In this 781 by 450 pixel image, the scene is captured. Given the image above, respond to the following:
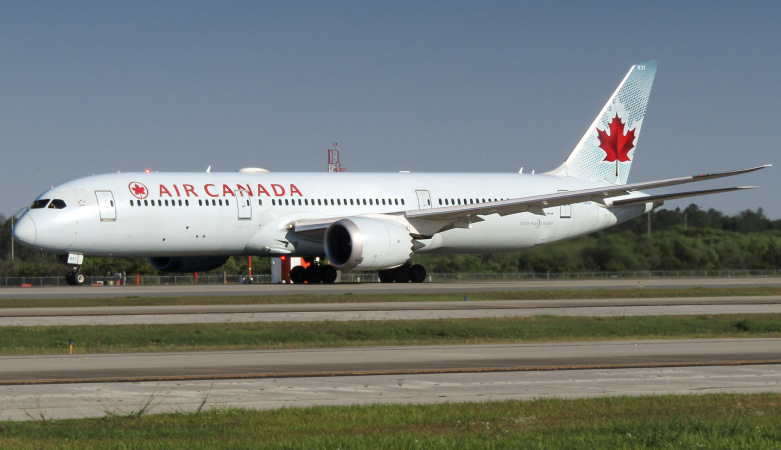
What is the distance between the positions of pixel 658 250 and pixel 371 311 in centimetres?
2318

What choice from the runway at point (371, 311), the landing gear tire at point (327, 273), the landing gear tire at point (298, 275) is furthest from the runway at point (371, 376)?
the landing gear tire at point (298, 275)

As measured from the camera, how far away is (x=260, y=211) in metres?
38.0

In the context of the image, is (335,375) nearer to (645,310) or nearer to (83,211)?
(645,310)

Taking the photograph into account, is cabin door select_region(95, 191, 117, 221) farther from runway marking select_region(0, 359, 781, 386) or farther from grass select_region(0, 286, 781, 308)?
runway marking select_region(0, 359, 781, 386)

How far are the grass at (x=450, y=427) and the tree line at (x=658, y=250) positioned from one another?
32561 mm

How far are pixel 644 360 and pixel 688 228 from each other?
34.2m

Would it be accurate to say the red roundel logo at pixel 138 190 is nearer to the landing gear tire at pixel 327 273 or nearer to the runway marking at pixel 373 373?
the landing gear tire at pixel 327 273

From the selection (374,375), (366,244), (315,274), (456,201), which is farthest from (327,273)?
(374,375)

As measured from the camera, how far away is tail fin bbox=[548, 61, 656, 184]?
154 ft

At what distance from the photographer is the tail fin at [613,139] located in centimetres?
4694

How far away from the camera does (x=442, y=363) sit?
15062 millimetres

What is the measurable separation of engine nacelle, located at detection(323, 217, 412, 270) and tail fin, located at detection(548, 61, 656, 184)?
40.6 ft

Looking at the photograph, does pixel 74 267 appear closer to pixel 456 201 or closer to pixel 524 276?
pixel 456 201

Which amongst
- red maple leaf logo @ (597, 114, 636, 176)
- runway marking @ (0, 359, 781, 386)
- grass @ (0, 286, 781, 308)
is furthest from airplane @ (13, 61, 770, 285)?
runway marking @ (0, 359, 781, 386)
